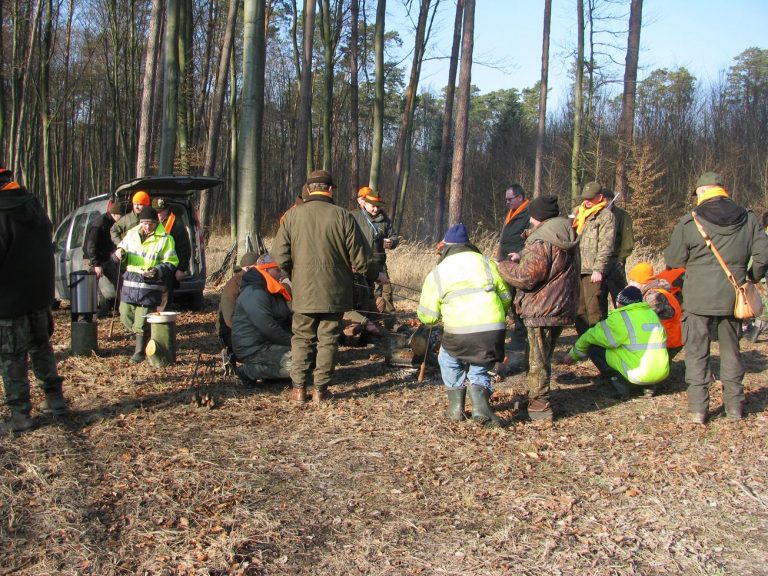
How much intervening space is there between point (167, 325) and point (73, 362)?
3.66 feet

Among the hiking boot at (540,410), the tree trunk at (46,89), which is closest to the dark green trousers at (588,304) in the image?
the hiking boot at (540,410)

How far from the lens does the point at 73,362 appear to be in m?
6.87

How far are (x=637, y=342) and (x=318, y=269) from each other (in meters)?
2.99

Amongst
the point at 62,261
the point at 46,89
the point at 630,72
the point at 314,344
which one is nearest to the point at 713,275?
the point at 314,344

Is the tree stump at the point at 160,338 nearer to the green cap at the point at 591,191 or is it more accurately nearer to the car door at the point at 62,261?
the car door at the point at 62,261

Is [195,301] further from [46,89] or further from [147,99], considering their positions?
[46,89]

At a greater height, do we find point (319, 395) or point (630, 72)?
point (630, 72)

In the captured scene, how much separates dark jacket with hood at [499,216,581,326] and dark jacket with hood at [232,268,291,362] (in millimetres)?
2256

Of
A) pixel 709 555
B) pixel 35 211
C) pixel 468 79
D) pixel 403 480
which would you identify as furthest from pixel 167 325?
pixel 468 79

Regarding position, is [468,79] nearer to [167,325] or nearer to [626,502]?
[167,325]

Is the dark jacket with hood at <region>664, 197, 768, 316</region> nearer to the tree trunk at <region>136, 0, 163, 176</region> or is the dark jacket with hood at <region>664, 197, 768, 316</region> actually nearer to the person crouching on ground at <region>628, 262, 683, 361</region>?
the person crouching on ground at <region>628, 262, 683, 361</region>

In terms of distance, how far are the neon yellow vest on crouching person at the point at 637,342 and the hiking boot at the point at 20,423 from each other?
16.0 feet

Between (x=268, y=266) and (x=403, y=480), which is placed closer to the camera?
(x=403, y=480)

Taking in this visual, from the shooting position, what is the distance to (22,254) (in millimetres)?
4668
